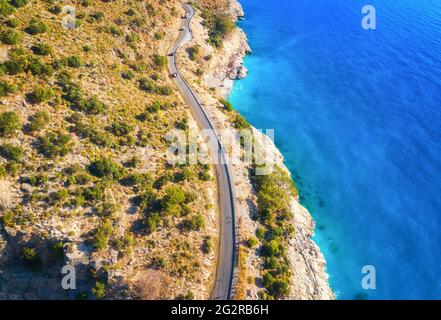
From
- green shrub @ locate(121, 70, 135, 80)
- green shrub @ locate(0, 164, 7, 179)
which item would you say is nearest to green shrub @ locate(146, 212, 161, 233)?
green shrub @ locate(0, 164, 7, 179)

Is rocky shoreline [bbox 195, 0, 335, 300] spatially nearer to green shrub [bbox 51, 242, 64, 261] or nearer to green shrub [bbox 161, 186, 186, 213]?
green shrub [bbox 161, 186, 186, 213]

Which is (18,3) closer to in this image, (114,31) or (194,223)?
(114,31)

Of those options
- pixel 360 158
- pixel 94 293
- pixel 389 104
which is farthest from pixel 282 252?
pixel 389 104

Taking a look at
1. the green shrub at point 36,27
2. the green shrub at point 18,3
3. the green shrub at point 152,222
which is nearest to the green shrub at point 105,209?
the green shrub at point 152,222

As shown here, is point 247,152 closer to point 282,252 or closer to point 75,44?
point 282,252

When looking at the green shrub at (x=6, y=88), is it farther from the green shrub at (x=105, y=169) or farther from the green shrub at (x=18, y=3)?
the green shrub at (x=18, y=3)

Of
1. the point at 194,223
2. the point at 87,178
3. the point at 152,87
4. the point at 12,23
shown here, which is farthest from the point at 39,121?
the point at 194,223
